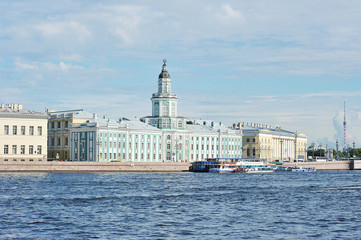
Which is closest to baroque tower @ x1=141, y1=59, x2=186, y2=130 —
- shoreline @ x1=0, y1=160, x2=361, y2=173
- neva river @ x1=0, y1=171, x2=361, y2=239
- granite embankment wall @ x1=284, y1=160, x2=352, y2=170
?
shoreline @ x1=0, y1=160, x2=361, y2=173

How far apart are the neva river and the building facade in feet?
157

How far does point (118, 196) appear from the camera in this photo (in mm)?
40938

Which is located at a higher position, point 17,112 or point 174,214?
point 17,112

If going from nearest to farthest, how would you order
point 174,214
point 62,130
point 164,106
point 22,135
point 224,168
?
1. point 174,214
2. point 22,135
3. point 224,168
4. point 62,130
5. point 164,106

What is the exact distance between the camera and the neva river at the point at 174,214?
25.5 m

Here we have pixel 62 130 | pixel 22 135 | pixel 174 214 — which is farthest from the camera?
pixel 62 130

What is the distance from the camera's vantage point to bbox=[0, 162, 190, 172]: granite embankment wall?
74.3 metres

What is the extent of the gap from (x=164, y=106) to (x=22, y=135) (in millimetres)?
26916

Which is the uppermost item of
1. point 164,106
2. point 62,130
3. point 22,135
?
point 164,106

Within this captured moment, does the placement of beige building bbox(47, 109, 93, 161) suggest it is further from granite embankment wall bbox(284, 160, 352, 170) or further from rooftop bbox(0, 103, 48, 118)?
granite embankment wall bbox(284, 160, 352, 170)

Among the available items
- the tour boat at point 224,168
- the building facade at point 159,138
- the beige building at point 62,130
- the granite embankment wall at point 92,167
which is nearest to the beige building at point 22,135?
the granite embankment wall at point 92,167

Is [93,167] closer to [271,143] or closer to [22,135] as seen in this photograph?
[22,135]

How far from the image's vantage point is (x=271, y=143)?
443ft

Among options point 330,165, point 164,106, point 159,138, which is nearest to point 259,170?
point 159,138
